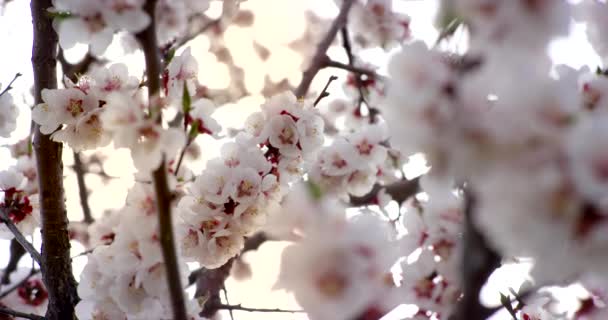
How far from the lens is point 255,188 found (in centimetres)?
147

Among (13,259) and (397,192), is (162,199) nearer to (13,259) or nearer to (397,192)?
(397,192)

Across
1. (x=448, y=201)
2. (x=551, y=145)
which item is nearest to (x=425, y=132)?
(x=551, y=145)

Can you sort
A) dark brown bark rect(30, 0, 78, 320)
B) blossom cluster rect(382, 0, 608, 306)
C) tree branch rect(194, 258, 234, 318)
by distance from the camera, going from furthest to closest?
1. tree branch rect(194, 258, 234, 318)
2. dark brown bark rect(30, 0, 78, 320)
3. blossom cluster rect(382, 0, 608, 306)

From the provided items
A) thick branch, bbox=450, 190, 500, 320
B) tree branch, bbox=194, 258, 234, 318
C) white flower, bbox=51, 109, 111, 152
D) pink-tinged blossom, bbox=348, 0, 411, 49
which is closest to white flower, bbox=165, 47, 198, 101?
white flower, bbox=51, 109, 111, 152

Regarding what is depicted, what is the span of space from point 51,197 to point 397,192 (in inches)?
58.0

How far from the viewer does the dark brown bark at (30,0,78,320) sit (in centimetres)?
154

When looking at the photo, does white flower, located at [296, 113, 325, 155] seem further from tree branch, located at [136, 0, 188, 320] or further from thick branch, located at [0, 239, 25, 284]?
thick branch, located at [0, 239, 25, 284]

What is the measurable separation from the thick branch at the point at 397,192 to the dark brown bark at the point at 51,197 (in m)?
1.33

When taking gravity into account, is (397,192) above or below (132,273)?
above

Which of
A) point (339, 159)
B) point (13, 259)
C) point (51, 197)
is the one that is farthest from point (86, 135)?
point (13, 259)

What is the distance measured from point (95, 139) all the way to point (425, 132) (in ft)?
3.46

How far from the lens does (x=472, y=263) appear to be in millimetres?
740

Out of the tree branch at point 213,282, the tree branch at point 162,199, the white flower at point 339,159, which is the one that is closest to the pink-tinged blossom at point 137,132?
the tree branch at point 162,199

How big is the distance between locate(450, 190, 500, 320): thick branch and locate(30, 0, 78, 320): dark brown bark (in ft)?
3.77
